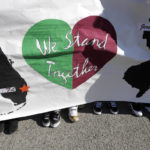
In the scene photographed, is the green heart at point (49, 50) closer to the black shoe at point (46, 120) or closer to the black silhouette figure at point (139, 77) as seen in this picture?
the black shoe at point (46, 120)

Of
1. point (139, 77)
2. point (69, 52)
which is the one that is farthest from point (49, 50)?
point (139, 77)

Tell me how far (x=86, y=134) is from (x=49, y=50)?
90 cm

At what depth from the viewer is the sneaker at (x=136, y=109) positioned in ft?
6.70

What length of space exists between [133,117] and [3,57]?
1.48 meters

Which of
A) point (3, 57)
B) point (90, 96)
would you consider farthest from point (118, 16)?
point (3, 57)

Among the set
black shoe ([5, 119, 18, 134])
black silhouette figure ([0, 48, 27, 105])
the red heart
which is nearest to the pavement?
black shoe ([5, 119, 18, 134])

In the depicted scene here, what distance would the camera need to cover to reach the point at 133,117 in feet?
6.68

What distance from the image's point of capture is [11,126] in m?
1.84

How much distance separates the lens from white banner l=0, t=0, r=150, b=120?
1464 millimetres

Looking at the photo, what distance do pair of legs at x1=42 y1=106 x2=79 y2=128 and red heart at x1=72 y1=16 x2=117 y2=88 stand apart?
1.32ft

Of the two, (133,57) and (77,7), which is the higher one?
(77,7)

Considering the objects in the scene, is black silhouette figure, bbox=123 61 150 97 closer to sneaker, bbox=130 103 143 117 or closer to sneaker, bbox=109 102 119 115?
sneaker, bbox=130 103 143 117

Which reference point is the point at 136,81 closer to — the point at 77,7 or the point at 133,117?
the point at 133,117

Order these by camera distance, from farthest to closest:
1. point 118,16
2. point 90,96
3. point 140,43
Answer: point 90,96 < point 140,43 < point 118,16
